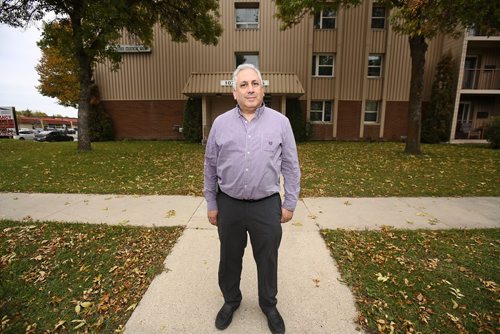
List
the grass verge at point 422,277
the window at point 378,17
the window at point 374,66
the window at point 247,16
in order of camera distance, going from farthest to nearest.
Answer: the window at point 374,66, the window at point 247,16, the window at point 378,17, the grass verge at point 422,277

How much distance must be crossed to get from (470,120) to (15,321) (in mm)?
25025

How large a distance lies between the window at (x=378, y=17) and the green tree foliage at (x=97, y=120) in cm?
1942

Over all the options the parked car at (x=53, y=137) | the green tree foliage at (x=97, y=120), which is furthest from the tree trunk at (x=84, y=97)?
the parked car at (x=53, y=137)

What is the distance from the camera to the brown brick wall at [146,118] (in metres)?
19.3

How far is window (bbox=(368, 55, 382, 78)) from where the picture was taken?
60.0 feet

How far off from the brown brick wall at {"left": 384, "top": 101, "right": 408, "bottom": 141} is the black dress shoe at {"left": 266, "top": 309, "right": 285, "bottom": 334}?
19.3 metres

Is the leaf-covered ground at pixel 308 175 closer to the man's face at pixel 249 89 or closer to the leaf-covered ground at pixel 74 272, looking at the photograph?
the leaf-covered ground at pixel 74 272

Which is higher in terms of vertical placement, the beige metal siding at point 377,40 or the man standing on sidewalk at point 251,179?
the beige metal siding at point 377,40

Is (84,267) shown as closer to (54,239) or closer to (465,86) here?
(54,239)

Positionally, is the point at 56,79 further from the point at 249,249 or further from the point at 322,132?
the point at 249,249

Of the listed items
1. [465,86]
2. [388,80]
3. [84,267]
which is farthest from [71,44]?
[465,86]

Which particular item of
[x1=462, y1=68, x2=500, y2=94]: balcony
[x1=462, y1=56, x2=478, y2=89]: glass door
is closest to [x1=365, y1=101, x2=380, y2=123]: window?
[x1=462, y1=56, x2=478, y2=89]: glass door

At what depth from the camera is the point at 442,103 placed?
17.5 m

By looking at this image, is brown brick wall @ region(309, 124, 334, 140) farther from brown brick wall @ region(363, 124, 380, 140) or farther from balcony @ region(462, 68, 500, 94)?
balcony @ region(462, 68, 500, 94)
